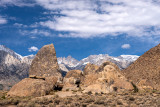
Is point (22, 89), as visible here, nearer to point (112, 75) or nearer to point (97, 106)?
point (97, 106)

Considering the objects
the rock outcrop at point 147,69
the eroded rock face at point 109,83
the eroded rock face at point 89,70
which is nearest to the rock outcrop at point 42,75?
the eroded rock face at point 109,83

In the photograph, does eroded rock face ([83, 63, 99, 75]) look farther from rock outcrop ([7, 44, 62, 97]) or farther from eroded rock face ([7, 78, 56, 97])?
eroded rock face ([7, 78, 56, 97])

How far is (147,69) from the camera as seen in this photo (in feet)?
214

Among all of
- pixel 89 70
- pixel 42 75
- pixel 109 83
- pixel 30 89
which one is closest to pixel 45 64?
pixel 42 75

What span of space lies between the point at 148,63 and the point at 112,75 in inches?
1554

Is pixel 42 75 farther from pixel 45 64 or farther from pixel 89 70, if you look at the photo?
pixel 89 70

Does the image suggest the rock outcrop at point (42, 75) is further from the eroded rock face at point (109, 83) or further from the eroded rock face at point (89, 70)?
the eroded rock face at point (89, 70)

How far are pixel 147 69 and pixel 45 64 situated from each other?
39.3 metres

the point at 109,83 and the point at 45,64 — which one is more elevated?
the point at 45,64

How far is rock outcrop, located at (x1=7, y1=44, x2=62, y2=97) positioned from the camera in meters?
25.8

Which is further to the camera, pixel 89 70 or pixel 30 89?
pixel 89 70

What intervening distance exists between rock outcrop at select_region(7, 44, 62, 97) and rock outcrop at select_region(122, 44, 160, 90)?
103 feet

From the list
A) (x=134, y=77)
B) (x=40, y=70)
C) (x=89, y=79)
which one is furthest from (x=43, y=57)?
(x=134, y=77)

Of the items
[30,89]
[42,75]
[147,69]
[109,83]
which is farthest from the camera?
[147,69]
